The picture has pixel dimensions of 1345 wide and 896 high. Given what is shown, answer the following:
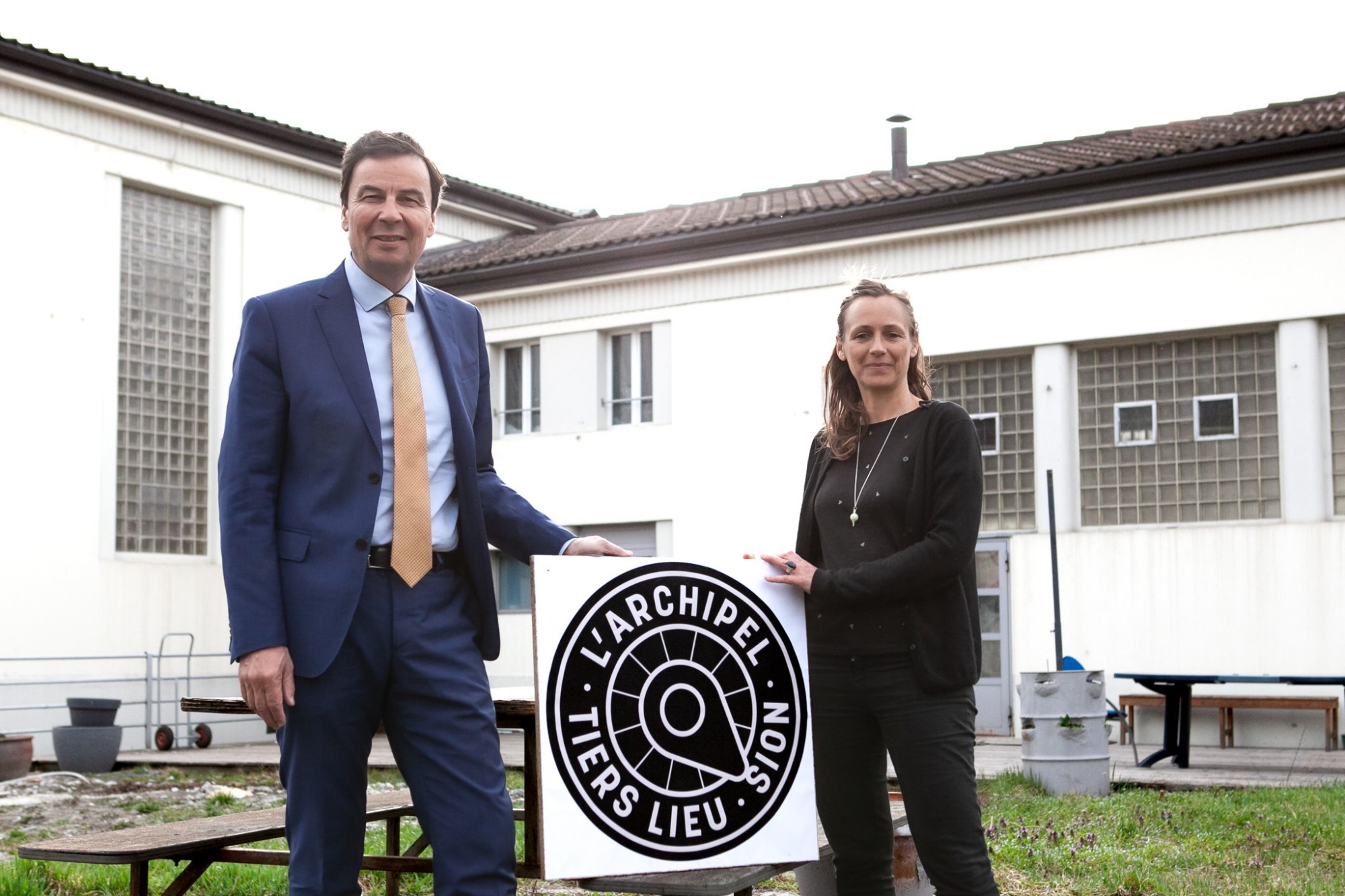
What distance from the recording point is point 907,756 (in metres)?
3.83

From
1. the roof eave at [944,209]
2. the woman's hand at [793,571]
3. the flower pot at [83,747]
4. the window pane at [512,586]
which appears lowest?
the flower pot at [83,747]

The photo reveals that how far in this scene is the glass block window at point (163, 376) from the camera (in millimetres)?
19391

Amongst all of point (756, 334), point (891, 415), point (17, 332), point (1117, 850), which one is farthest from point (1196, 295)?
point (17, 332)

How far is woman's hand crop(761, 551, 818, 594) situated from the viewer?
4.04m

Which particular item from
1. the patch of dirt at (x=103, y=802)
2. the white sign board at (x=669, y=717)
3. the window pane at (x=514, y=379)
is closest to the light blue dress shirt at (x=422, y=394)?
the white sign board at (x=669, y=717)

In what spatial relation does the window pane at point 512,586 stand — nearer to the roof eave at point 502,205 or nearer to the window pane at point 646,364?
the window pane at point 646,364

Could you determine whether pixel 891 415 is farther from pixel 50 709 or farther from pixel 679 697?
pixel 50 709

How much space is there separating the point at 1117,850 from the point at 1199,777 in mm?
4647

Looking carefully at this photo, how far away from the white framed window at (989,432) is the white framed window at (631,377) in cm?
466

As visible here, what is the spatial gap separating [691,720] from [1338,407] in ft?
43.5

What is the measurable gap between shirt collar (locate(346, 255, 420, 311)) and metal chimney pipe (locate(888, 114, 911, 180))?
18.2m

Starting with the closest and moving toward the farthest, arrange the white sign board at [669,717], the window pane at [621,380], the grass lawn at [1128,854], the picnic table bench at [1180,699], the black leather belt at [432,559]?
the black leather belt at [432,559], the white sign board at [669,717], the grass lawn at [1128,854], the picnic table bench at [1180,699], the window pane at [621,380]

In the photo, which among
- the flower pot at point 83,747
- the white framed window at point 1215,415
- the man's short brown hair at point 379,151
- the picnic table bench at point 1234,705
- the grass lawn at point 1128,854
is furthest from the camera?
the flower pot at point 83,747

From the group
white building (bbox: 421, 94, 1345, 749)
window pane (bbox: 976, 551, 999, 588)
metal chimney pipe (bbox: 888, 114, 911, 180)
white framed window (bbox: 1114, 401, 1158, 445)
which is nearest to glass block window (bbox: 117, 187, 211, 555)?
white building (bbox: 421, 94, 1345, 749)
